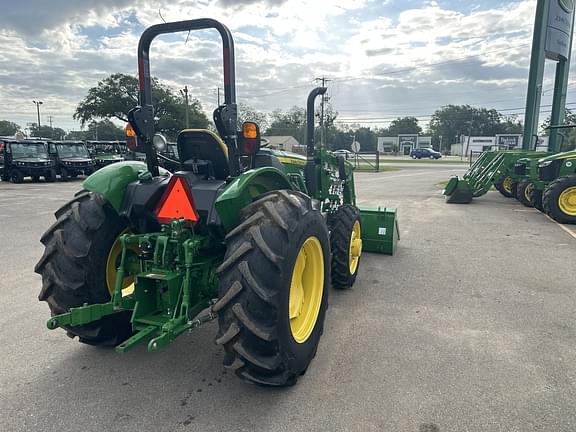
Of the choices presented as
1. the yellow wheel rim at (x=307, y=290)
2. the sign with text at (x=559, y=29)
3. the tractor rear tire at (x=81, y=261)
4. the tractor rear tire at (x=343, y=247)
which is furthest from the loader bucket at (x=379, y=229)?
the sign with text at (x=559, y=29)

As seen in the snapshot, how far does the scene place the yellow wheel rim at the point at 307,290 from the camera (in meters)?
3.06

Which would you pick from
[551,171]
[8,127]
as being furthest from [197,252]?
[8,127]

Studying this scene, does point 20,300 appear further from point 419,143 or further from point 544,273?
point 419,143

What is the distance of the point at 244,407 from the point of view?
2.65m

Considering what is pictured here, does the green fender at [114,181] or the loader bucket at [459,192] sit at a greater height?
the green fender at [114,181]

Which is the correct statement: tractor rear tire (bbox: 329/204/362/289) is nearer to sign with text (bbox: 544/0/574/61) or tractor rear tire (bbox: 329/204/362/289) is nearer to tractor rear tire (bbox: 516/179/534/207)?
tractor rear tire (bbox: 516/179/534/207)

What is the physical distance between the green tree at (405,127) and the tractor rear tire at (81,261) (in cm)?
11671

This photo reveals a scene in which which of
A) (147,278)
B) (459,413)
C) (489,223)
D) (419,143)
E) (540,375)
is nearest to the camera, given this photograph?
(459,413)

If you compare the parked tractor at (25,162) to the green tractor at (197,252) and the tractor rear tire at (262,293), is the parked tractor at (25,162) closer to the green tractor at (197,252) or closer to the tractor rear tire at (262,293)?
the green tractor at (197,252)

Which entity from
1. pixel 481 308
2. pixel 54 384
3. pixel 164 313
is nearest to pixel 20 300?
pixel 54 384

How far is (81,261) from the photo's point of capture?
9.92ft

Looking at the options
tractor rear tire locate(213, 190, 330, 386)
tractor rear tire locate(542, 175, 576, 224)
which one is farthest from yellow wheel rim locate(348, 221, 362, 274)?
tractor rear tire locate(542, 175, 576, 224)

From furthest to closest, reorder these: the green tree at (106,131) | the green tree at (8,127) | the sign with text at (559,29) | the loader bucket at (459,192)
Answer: the green tree at (8,127)
the green tree at (106,131)
the sign with text at (559,29)
the loader bucket at (459,192)

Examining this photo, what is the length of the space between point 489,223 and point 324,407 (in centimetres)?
792
